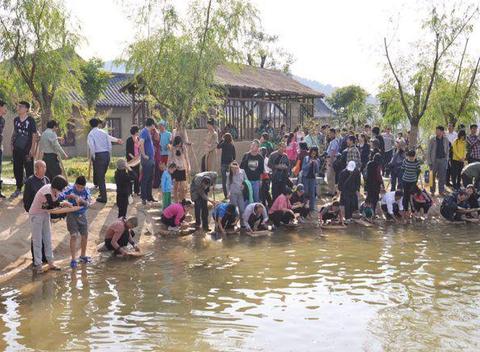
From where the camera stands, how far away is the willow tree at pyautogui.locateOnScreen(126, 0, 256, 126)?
704 inches

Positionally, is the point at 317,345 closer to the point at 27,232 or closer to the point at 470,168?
the point at 27,232

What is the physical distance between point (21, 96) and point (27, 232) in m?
10.00

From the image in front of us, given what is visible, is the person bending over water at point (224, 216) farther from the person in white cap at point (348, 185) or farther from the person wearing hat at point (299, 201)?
the person in white cap at point (348, 185)

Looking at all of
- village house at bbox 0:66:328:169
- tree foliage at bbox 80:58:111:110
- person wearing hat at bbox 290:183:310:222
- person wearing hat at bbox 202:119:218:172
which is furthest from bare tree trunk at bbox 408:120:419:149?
tree foliage at bbox 80:58:111:110

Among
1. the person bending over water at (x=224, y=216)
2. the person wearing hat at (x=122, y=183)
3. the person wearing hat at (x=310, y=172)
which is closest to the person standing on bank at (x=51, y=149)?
the person wearing hat at (x=122, y=183)

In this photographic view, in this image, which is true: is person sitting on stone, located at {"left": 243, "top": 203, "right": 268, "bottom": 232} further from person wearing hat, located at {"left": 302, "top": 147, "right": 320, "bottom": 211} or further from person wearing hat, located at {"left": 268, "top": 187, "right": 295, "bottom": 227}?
person wearing hat, located at {"left": 302, "top": 147, "right": 320, "bottom": 211}

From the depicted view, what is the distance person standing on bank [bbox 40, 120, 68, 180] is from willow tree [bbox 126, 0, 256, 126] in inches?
200

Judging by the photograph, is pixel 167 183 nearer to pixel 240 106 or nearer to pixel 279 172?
pixel 279 172

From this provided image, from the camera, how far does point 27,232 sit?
38.8 ft

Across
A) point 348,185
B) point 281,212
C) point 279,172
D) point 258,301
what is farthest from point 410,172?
point 258,301

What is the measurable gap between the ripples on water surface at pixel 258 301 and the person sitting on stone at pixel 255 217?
1320 millimetres

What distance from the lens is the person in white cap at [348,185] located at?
14.7 metres

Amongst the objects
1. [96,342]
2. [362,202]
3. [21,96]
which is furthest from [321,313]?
[21,96]

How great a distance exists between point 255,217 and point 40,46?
7204mm
